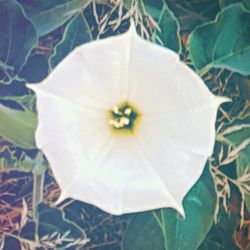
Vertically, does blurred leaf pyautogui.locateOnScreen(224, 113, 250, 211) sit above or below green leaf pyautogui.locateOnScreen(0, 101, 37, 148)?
below

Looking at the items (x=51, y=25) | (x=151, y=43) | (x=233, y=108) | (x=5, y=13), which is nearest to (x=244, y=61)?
(x=233, y=108)

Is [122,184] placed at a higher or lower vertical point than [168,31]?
lower

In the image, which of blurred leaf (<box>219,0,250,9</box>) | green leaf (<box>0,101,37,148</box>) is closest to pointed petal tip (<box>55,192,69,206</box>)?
green leaf (<box>0,101,37,148</box>)

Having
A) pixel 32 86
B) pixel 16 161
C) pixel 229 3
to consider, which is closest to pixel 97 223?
pixel 16 161

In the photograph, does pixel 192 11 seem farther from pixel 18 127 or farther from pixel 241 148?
pixel 18 127

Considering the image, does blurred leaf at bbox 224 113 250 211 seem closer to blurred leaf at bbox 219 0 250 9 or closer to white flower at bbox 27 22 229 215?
white flower at bbox 27 22 229 215

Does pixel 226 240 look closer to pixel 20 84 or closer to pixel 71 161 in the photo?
pixel 71 161
